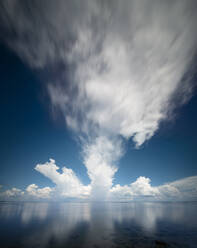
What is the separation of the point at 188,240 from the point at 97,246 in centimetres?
2533

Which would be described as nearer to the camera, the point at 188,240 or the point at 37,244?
the point at 37,244

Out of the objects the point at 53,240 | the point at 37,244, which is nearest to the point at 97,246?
the point at 53,240

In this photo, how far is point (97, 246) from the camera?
26516mm

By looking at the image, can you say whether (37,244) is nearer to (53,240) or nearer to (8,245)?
(53,240)

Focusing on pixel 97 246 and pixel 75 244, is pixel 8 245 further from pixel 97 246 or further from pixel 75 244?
pixel 97 246

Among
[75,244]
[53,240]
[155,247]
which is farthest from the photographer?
[53,240]

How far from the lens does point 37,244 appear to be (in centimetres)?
2695

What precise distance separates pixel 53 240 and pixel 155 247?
2609 cm

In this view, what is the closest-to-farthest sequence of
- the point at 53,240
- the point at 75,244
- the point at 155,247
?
the point at 155,247
the point at 75,244
the point at 53,240

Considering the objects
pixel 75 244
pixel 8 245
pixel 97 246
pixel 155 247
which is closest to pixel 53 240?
pixel 75 244

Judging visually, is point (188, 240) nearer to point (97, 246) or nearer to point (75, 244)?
point (97, 246)

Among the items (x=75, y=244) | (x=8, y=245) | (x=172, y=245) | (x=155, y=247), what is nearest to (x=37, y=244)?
(x=8, y=245)

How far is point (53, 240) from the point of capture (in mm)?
29875

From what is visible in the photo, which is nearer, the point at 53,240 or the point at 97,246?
the point at 97,246
